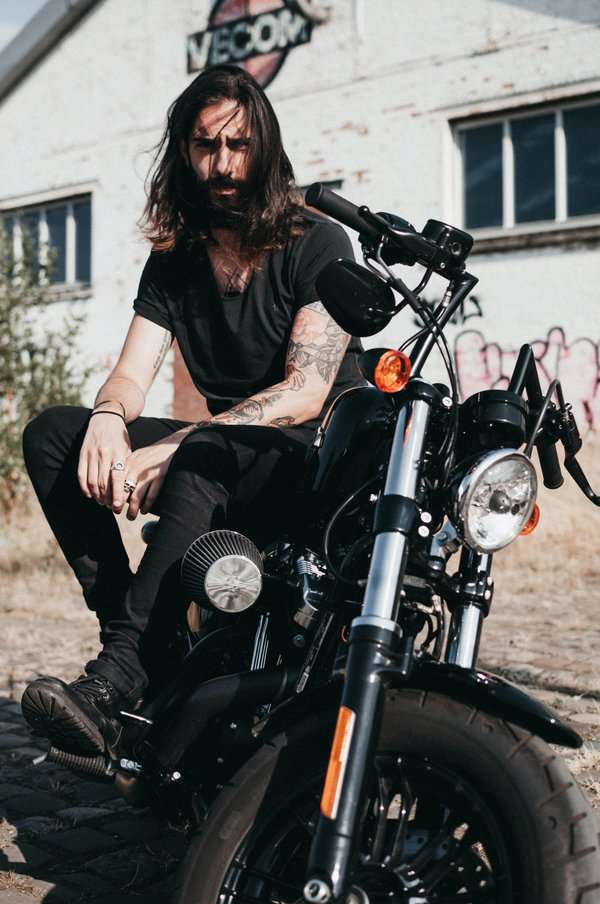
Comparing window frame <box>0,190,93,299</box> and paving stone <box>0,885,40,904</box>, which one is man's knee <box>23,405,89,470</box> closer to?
paving stone <box>0,885,40,904</box>

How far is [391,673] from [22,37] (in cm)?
1514

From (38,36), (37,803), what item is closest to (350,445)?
(37,803)

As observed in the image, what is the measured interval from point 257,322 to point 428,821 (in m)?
1.53

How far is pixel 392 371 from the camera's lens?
181 centimetres

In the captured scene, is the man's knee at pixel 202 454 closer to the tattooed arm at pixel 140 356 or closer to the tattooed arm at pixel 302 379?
the tattooed arm at pixel 302 379

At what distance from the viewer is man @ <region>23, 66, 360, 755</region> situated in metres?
2.38

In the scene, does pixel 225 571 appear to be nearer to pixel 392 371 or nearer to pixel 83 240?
pixel 392 371

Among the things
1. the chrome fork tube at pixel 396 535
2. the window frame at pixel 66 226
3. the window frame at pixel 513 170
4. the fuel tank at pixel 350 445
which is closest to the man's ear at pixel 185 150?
the fuel tank at pixel 350 445

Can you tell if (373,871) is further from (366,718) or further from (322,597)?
(322,597)

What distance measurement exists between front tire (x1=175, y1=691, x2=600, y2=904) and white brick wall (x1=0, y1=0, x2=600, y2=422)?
874cm

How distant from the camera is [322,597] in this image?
2080 millimetres

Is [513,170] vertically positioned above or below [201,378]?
above

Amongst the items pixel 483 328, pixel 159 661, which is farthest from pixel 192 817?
pixel 483 328

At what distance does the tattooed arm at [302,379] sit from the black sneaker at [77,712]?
0.72 meters
